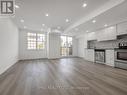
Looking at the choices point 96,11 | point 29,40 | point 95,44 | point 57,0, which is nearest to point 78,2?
point 57,0

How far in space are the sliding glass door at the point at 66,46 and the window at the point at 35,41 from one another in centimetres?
241

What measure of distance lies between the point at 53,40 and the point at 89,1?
6.13m

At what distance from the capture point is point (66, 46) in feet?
35.1

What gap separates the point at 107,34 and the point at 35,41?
6.59 m

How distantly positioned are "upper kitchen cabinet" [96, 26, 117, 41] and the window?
5519 millimetres

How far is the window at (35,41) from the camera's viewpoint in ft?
28.5

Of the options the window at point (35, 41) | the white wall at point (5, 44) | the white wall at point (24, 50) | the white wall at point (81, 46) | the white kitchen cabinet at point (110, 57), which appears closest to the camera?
the white wall at point (5, 44)

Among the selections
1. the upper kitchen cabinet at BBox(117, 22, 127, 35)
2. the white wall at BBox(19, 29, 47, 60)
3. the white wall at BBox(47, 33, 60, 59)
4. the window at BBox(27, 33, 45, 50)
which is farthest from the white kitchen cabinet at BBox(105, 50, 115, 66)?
the white wall at BBox(19, 29, 47, 60)

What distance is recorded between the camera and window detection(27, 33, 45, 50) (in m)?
8.68

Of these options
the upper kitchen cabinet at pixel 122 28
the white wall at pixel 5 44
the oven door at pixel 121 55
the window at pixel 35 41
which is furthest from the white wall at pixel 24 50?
the upper kitchen cabinet at pixel 122 28

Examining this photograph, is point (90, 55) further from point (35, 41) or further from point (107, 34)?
point (35, 41)

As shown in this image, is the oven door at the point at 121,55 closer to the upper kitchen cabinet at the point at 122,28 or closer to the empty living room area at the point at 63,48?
the empty living room area at the point at 63,48

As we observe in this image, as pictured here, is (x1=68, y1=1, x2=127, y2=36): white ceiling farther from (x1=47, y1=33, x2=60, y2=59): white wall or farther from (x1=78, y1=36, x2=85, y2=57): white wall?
(x1=78, y1=36, x2=85, y2=57): white wall

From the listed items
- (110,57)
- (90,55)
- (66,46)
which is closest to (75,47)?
(66,46)
